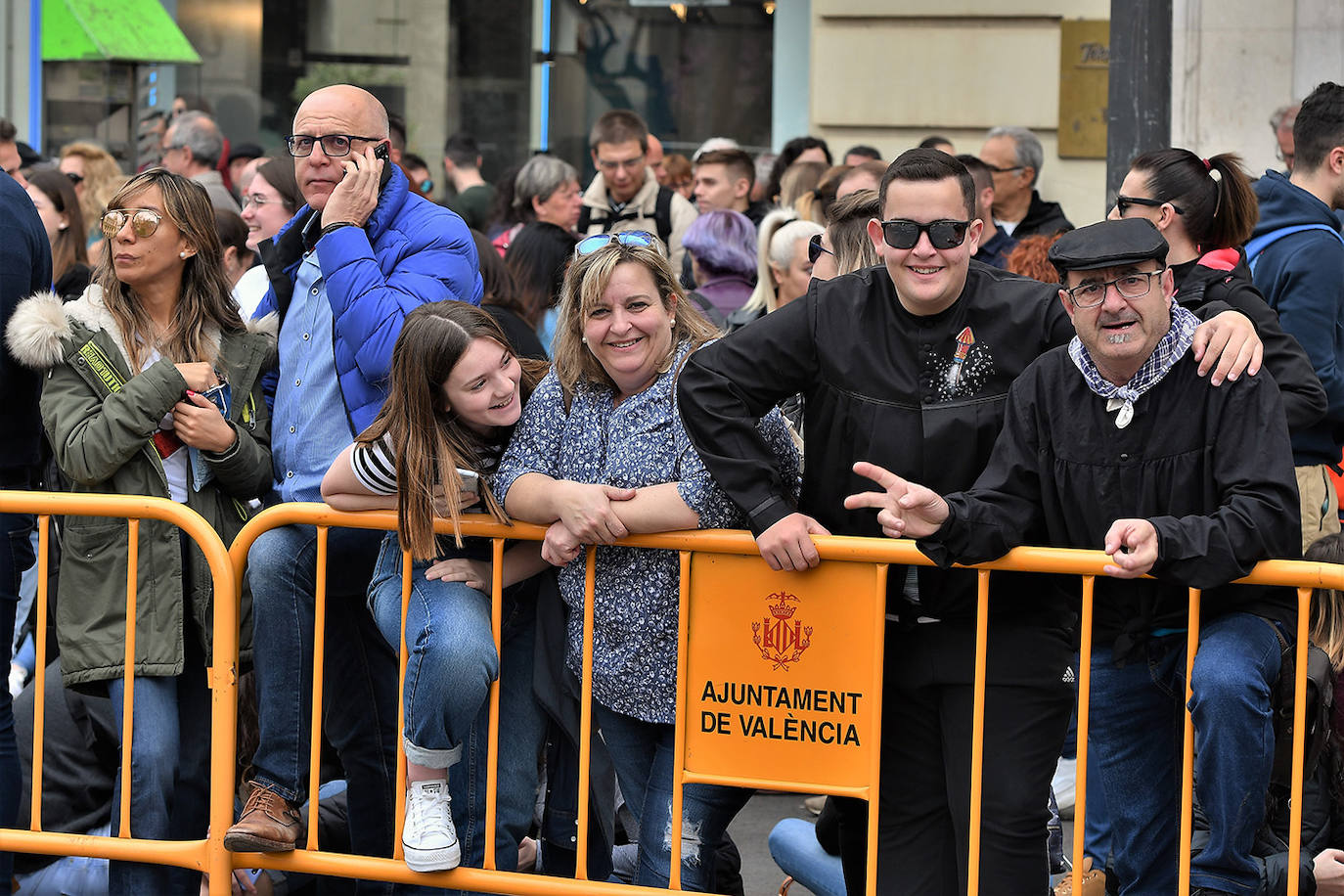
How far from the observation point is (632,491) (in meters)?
4.09

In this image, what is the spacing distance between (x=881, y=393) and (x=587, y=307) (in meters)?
0.80

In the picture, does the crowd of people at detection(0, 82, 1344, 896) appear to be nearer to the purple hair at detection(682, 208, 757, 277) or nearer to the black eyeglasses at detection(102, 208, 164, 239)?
the black eyeglasses at detection(102, 208, 164, 239)

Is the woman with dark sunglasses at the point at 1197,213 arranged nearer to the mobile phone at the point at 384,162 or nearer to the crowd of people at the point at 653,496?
the crowd of people at the point at 653,496

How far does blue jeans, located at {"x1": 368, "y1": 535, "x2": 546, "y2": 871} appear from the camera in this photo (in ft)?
13.7

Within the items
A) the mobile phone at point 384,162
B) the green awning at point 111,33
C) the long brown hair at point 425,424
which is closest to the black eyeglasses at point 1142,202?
the long brown hair at point 425,424

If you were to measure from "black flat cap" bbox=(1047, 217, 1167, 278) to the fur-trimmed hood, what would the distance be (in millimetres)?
2692

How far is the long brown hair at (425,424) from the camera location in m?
4.22

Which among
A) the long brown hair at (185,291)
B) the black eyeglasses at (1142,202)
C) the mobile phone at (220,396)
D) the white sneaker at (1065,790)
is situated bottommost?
the white sneaker at (1065,790)

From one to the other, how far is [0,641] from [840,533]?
256 centimetres

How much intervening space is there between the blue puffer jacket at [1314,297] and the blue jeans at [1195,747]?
1496mm

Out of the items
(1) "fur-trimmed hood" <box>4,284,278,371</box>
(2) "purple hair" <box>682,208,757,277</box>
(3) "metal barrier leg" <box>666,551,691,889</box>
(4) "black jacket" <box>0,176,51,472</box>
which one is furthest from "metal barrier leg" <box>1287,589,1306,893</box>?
(2) "purple hair" <box>682,208,757,277</box>

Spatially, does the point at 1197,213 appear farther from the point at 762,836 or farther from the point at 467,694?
the point at 762,836

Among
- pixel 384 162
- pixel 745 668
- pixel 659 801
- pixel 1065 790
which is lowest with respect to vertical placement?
pixel 1065 790

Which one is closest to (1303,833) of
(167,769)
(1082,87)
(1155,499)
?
(1155,499)
